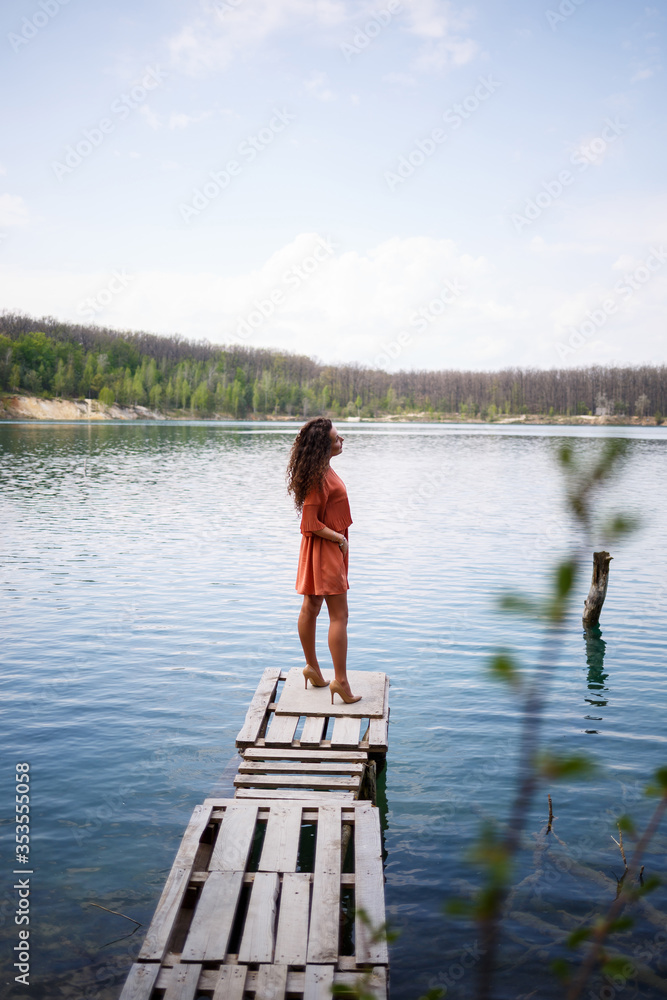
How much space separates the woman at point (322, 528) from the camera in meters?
6.27

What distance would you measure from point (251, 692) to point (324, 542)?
10.0 ft

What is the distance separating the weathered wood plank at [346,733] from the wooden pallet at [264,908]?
893 millimetres

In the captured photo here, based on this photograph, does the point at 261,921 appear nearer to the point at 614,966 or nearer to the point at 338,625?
the point at 338,625

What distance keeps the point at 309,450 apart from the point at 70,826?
11.3 ft

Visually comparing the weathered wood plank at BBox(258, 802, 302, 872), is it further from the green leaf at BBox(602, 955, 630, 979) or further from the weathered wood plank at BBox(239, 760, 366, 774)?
the green leaf at BBox(602, 955, 630, 979)

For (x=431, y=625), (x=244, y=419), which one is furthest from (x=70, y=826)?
(x=244, y=419)

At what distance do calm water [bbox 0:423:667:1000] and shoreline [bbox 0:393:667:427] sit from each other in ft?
267

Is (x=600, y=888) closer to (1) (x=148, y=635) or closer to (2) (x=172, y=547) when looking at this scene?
(1) (x=148, y=635)

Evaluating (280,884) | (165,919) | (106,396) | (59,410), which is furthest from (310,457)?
(106,396)

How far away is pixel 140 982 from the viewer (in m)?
3.55

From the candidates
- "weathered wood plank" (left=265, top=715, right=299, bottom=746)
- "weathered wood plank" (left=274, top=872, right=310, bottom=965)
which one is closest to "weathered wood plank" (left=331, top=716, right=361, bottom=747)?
"weathered wood plank" (left=265, top=715, right=299, bottom=746)

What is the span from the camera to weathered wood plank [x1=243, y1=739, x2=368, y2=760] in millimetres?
6090

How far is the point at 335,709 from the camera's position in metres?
6.70

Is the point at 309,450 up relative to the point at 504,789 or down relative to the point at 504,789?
up
